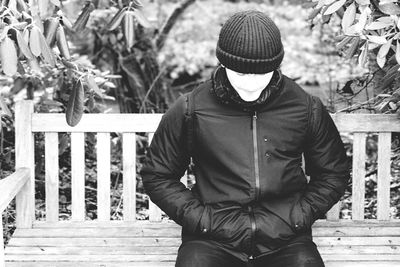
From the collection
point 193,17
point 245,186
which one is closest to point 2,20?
point 245,186

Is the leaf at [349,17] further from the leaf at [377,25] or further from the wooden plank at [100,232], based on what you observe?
the wooden plank at [100,232]

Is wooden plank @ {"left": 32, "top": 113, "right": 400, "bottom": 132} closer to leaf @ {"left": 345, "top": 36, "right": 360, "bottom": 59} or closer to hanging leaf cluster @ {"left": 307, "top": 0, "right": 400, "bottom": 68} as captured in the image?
leaf @ {"left": 345, "top": 36, "right": 360, "bottom": 59}

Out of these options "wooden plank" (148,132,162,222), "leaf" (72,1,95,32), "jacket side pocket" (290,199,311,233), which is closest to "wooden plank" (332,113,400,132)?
"jacket side pocket" (290,199,311,233)

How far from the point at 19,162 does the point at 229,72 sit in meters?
1.30

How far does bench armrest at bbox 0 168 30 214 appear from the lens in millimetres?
2843

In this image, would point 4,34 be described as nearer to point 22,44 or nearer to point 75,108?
point 22,44

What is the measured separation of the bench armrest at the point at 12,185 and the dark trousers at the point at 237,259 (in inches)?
29.7

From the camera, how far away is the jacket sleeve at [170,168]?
2816 millimetres

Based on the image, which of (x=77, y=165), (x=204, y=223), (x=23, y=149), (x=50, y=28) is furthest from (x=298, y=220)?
(x=23, y=149)

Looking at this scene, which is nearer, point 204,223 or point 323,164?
point 204,223

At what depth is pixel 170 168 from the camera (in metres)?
2.88

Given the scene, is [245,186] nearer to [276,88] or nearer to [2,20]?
[276,88]

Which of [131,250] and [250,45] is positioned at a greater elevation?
[250,45]

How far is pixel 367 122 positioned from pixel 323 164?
606mm
